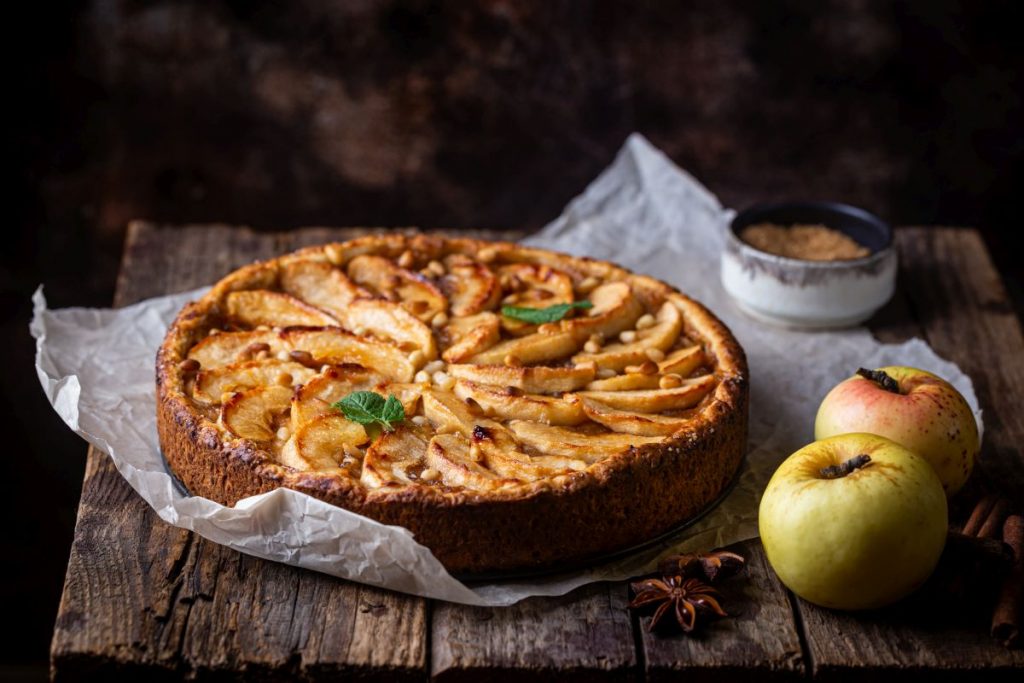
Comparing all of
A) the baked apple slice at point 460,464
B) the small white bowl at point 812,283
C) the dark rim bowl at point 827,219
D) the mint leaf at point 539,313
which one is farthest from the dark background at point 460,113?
the baked apple slice at point 460,464

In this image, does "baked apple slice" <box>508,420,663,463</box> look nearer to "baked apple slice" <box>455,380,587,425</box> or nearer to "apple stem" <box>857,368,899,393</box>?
"baked apple slice" <box>455,380,587,425</box>

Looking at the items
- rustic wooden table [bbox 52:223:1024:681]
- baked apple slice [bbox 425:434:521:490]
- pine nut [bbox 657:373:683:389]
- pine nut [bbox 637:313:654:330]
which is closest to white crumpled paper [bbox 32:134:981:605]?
rustic wooden table [bbox 52:223:1024:681]

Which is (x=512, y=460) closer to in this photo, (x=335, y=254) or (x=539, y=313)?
(x=539, y=313)

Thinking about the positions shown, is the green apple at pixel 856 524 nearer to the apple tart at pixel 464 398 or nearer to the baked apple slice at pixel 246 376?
the apple tart at pixel 464 398

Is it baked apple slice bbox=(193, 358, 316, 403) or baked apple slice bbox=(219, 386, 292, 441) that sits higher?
baked apple slice bbox=(219, 386, 292, 441)

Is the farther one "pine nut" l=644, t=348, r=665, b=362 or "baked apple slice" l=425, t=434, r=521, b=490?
"pine nut" l=644, t=348, r=665, b=362

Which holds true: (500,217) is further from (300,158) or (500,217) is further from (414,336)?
(414,336)
